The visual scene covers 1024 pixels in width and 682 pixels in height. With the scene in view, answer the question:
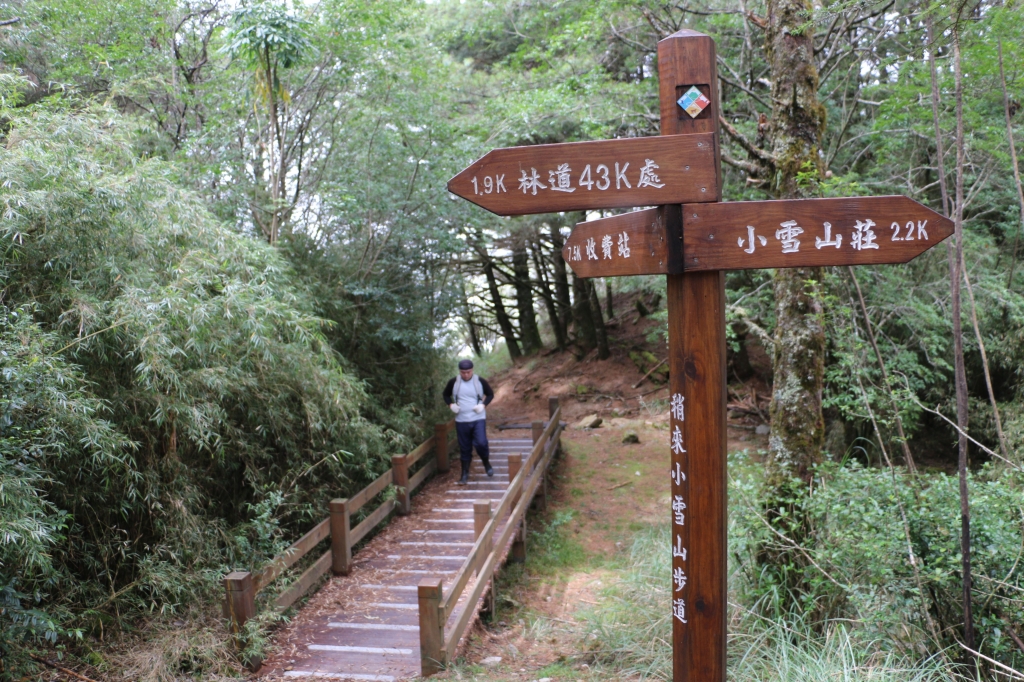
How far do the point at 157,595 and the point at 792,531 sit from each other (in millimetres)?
4314

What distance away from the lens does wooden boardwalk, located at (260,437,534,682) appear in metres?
4.90

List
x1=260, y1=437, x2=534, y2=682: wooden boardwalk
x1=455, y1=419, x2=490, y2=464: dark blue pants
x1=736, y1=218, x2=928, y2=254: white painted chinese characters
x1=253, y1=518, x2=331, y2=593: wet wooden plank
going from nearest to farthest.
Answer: x1=736, y1=218, x2=928, y2=254: white painted chinese characters → x1=260, y1=437, x2=534, y2=682: wooden boardwalk → x1=253, y1=518, x2=331, y2=593: wet wooden plank → x1=455, y1=419, x2=490, y2=464: dark blue pants

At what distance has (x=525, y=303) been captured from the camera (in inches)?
730

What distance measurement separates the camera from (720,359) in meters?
2.57

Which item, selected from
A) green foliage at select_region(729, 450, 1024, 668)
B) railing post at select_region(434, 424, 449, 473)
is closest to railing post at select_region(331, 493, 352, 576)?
railing post at select_region(434, 424, 449, 473)

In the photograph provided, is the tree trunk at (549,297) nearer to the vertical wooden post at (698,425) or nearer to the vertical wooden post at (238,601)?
the vertical wooden post at (238,601)

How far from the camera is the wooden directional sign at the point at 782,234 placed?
7.66ft

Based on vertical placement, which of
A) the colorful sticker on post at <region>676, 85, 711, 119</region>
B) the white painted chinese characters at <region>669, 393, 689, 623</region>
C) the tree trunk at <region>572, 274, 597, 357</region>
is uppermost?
the colorful sticker on post at <region>676, 85, 711, 119</region>

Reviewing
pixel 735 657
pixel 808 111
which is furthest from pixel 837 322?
pixel 735 657

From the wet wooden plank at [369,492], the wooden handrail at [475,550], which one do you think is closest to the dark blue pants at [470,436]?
the wooden handrail at [475,550]

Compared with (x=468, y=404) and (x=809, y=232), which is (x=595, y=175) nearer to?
(x=809, y=232)

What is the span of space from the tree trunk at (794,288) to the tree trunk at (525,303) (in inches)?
449

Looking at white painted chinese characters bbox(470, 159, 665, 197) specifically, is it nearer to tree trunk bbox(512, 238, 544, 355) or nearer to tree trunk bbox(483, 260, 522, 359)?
tree trunk bbox(512, 238, 544, 355)

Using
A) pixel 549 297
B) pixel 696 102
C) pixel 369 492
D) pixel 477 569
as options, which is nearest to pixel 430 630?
pixel 477 569
